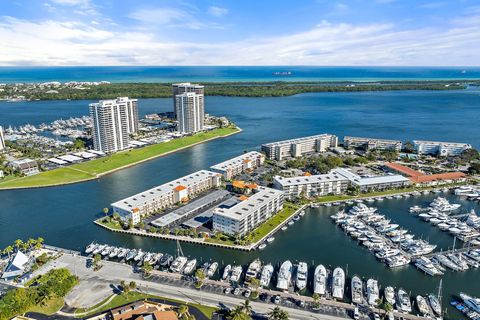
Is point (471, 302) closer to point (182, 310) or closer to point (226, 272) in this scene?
point (226, 272)

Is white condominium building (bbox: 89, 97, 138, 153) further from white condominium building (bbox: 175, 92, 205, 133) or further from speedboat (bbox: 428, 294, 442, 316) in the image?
speedboat (bbox: 428, 294, 442, 316)

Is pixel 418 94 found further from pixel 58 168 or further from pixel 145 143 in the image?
pixel 58 168

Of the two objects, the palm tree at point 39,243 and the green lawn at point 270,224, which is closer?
the palm tree at point 39,243

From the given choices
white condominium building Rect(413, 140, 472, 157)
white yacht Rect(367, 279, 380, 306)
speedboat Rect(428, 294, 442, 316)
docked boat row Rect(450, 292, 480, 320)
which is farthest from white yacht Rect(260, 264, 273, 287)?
white condominium building Rect(413, 140, 472, 157)

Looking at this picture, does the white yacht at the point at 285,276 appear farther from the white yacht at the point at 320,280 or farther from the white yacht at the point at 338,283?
the white yacht at the point at 338,283

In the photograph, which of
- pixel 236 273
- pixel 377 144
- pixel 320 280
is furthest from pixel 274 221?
pixel 377 144

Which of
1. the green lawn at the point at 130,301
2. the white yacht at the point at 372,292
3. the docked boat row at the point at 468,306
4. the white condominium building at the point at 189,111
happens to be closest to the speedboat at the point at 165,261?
the green lawn at the point at 130,301
